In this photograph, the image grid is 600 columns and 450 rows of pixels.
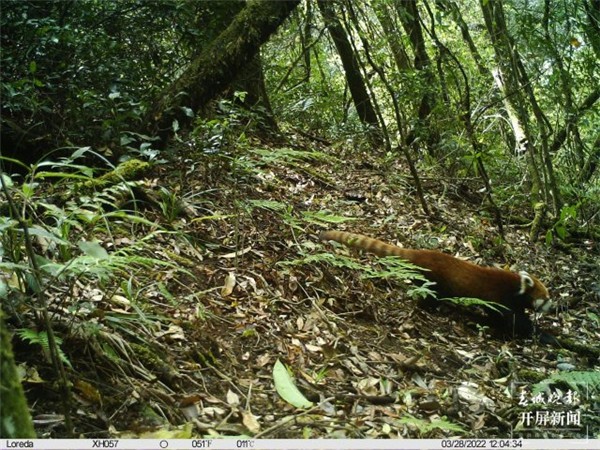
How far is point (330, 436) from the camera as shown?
2.36m

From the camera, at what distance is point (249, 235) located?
4.31 m

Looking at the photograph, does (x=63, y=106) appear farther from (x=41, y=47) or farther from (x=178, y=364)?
(x=178, y=364)

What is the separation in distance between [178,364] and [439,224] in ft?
12.9

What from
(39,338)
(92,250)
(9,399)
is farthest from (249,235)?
(9,399)

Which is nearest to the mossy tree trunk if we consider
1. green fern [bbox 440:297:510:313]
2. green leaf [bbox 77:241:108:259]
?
green leaf [bbox 77:241:108:259]

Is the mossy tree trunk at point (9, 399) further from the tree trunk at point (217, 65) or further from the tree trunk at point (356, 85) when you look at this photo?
the tree trunk at point (356, 85)

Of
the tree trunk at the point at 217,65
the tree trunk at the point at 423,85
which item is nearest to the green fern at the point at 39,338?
the tree trunk at the point at 217,65

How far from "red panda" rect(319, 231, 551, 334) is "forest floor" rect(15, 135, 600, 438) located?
0.12 meters

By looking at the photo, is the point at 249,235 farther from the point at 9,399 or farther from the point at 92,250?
the point at 9,399

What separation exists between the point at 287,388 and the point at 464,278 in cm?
228

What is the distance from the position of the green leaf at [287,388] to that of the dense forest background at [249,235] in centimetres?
2

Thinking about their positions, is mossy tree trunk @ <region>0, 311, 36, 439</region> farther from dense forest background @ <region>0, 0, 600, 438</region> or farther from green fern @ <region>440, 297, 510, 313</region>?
green fern @ <region>440, 297, 510, 313</region>

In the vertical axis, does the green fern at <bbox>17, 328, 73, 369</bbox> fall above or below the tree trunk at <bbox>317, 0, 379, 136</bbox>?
below

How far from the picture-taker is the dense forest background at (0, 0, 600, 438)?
240 centimetres
